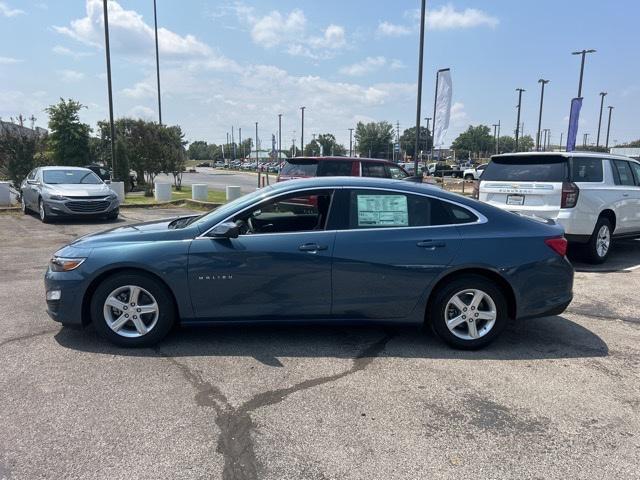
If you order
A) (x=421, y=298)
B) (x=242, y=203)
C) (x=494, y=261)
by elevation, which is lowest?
(x=421, y=298)

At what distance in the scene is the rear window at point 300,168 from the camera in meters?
11.3

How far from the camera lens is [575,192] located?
760 cm

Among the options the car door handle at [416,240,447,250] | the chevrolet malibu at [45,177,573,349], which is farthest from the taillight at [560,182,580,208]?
the car door handle at [416,240,447,250]

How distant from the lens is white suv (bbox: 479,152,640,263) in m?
7.68

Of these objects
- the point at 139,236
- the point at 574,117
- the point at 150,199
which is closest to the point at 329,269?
the point at 139,236

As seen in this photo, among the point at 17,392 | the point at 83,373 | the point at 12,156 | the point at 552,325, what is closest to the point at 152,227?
the point at 83,373

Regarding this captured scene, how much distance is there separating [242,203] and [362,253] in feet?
3.92

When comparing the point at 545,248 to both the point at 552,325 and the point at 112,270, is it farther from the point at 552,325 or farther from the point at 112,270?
the point at 112,270

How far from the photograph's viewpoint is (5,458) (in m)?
2.81

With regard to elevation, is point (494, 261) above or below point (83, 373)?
above

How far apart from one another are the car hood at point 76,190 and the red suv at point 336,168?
4.83 metres

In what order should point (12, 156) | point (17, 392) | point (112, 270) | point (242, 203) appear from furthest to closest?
point (12, 156) → point (242, 203) → point (112, 270) → point (17, 392)

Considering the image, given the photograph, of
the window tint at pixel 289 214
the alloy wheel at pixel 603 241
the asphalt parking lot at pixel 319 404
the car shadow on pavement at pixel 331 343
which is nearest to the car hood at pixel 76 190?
the asphalt parking lot at pixel 319 404

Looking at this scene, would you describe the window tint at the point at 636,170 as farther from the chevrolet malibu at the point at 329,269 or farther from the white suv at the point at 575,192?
Answer: the chevrolet malibu at the point at 329,269
